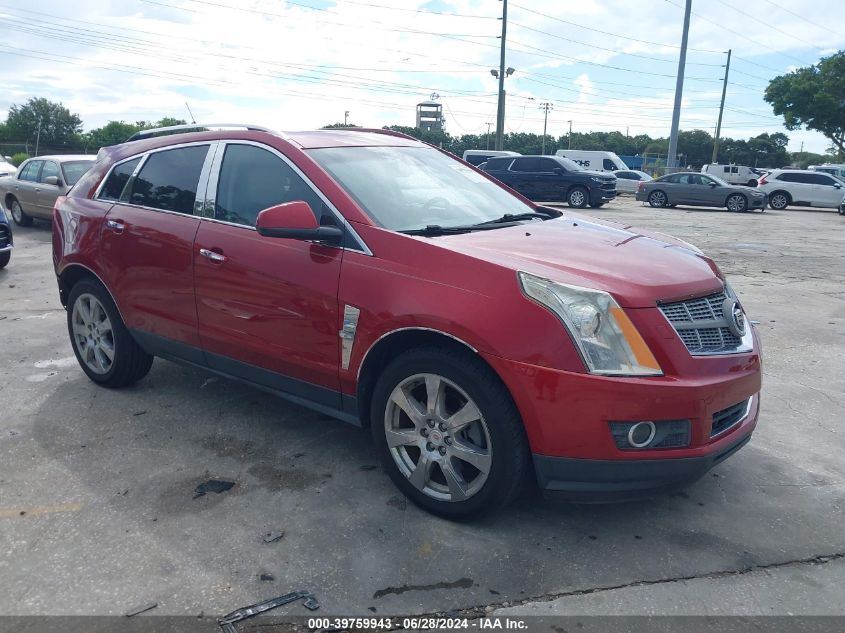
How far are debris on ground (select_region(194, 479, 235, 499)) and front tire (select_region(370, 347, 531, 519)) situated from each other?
32.9 inches

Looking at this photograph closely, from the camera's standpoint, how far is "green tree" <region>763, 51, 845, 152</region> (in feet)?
154

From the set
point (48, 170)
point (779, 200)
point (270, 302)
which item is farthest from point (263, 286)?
point (779, 200)

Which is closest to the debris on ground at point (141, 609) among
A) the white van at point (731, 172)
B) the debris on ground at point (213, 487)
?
the debris on ground at point (213, 487)

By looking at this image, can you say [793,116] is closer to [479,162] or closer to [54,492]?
[479,162]

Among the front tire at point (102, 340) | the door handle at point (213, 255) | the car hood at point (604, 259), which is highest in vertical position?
the car hood at point (604, 259)

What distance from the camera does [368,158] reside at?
4.10m

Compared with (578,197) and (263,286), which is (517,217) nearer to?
(263,286)

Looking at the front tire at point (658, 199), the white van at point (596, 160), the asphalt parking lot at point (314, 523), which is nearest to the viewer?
the asphalt parking lot at point (314, 523)

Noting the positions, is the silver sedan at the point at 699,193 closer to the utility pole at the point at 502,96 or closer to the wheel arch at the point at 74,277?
the utility pole at the point at 502,96

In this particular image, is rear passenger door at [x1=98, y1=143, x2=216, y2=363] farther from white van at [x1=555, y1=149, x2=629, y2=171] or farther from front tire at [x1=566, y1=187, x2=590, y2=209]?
white van at [x1=555, y1=149, x2=629, y2=171]

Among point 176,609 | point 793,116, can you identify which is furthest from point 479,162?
point 793,116

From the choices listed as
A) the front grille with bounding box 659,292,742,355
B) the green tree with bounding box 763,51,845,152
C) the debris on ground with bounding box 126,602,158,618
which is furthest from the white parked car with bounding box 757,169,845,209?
the debris on ground with bounding box 126,602,158,618

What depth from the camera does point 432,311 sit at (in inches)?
121

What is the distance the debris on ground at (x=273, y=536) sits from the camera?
312 centimetres
